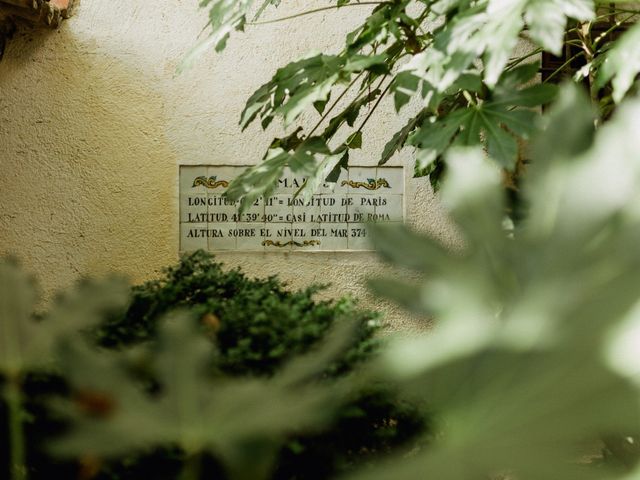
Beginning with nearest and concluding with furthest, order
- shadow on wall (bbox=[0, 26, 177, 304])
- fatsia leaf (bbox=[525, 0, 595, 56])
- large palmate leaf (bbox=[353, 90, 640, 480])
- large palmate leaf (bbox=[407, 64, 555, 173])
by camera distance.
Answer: large palmate leaf (bbox=[353, 90, 640, 480])
fatsia leaf (bbox=[525, 0, 595, 56])
large palmate leaf (bbox=[407, 64, 555, 173])
shadow on wall (bbox=[0, 26, 177, 304])

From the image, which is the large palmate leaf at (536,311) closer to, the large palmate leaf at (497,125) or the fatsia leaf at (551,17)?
the fatsia leaf at (551,17)

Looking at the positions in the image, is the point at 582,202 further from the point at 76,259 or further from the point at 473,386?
the point at 76,259

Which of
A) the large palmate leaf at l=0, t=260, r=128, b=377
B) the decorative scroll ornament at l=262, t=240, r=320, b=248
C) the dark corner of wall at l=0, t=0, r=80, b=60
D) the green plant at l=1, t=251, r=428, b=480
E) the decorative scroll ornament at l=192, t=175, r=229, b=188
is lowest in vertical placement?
the green plant at l=1, t=251, r=428, b=480

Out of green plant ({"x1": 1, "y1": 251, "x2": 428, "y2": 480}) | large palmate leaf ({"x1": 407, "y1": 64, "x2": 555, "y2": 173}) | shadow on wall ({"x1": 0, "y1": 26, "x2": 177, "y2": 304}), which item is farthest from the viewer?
shadow on wall ({"x1": 0, "y1": 26, "x2": 177, "y2": 304})

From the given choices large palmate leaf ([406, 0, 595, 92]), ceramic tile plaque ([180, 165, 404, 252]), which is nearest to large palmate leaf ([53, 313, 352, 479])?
large palmate leaf ([406, 0, 595, 92])

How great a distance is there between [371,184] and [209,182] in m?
0.67

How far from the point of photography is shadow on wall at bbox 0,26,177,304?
2365 millimetres

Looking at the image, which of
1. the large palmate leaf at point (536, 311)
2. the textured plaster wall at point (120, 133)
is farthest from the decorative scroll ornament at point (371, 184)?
the large palmate leaf at point (536, 311)

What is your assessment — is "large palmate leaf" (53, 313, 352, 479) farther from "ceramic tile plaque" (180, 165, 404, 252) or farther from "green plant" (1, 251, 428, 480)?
"ceramic tile plaque" (180, 165, 404, 252)

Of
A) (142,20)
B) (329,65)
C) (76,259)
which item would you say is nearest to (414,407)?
(329,65)

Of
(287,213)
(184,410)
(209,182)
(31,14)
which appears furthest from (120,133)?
(184,410)

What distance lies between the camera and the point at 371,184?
8.12ft

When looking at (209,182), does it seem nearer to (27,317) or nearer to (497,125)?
(497,125)

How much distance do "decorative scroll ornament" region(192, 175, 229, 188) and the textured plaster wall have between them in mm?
77
